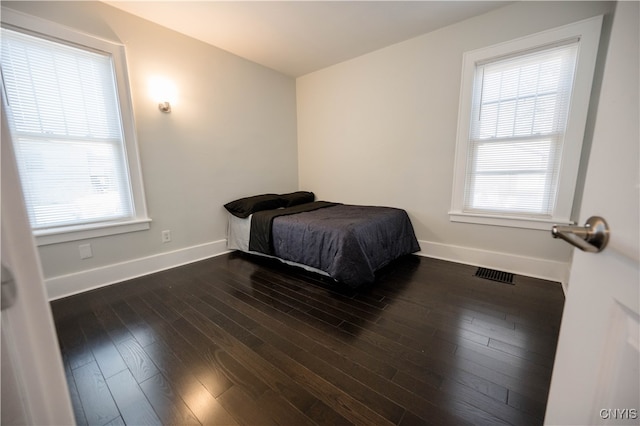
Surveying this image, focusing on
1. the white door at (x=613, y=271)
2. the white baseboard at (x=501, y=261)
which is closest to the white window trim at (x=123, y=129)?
the white door at (x=613, y=271)

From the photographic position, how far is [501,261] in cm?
258

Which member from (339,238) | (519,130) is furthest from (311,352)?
(519,130)

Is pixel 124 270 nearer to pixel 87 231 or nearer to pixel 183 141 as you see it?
pixel 87 231

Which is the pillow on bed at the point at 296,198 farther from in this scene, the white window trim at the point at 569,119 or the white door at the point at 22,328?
the white door at the point at 22,328

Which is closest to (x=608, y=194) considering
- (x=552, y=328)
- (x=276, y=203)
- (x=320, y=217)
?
(x=552, y=328)

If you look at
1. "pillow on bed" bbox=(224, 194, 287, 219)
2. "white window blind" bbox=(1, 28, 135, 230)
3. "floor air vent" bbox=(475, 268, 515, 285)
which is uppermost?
"white window blind" bbox=(1, 28, 135, 230)

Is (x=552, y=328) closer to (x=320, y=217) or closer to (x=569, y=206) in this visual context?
(x=569, y=206)

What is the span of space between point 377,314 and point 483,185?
1.86 meters

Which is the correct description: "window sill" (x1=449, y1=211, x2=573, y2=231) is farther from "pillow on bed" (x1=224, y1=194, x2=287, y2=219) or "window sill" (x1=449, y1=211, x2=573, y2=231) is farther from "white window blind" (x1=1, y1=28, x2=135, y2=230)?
"white window blind" (x1=1, y1=28, x2=135, y2=230)

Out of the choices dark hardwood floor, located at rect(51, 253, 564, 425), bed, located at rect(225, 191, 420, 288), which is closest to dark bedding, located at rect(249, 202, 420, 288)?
bed, located at rect(225, 191, 420, 288)

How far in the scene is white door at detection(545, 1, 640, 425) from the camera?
44cm

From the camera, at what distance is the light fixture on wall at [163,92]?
8.25ft

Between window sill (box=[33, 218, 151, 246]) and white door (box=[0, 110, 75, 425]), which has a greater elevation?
white door (box=[0, 110, 75, 425])

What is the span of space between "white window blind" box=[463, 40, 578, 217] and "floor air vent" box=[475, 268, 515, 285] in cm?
62
